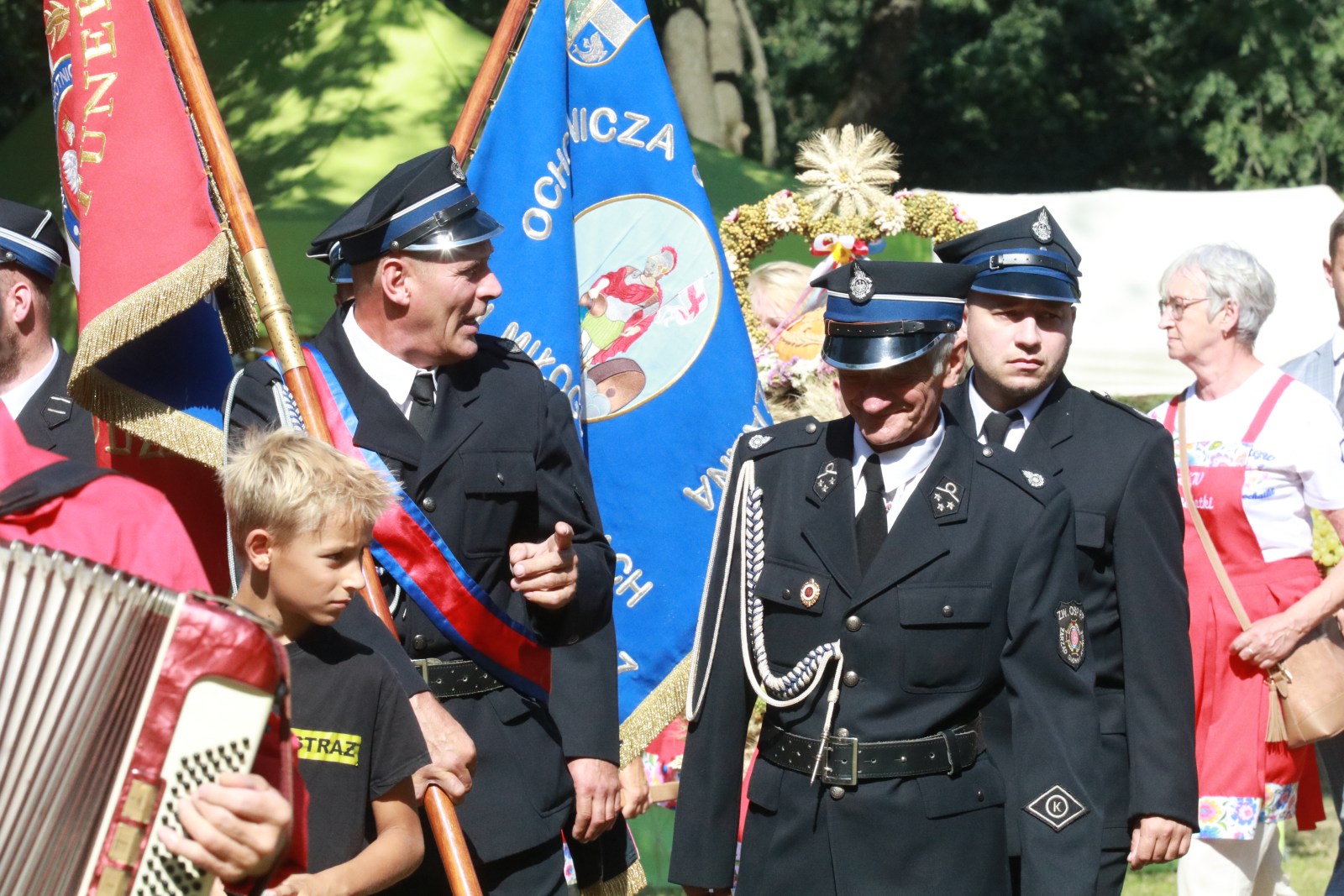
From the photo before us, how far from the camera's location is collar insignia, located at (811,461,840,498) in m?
3.79

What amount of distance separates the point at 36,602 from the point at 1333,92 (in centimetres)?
2085

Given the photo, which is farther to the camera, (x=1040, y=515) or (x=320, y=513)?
(x=1040, y=515)

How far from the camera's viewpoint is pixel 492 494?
13.0 ft

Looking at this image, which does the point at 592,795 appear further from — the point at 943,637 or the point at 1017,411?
the point at 1017,411

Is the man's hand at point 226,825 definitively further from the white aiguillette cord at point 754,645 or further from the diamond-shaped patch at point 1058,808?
the diamond-shaped patch at point 1058,808

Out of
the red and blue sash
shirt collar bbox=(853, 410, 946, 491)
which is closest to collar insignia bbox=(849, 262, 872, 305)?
shirt collar bbox=(853, 410, 946, 491)

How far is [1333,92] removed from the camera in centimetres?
2091

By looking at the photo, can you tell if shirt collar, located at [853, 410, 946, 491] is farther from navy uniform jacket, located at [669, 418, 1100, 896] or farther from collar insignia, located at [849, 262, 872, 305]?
collar insignia, located at [849, 262, 872, 305]

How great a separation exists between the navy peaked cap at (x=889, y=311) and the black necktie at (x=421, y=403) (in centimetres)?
86

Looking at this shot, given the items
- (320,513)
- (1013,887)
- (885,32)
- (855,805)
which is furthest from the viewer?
(885,32)

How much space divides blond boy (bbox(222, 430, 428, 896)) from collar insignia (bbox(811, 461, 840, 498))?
101 centimetres

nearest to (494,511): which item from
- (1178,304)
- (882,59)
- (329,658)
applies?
(329,658)

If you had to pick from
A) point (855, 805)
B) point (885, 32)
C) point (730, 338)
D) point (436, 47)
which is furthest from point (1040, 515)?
point (885, 32)

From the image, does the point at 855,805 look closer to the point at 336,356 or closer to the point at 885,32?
the point at 336,356
